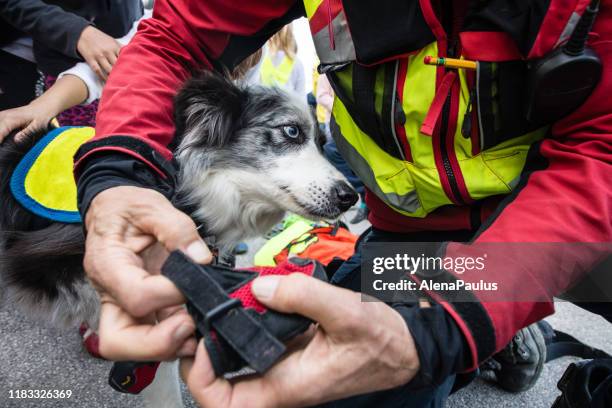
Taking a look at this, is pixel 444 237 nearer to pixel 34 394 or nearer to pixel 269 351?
pixel 269 351

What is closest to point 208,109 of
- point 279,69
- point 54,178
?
point 54,178

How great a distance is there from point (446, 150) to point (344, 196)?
43cm

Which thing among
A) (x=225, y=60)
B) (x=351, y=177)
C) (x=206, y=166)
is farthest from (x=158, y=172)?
(x=351, y=177)

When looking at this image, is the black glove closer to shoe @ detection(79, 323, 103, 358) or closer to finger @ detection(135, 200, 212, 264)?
finger @ detection(135, 200, 212, 264)

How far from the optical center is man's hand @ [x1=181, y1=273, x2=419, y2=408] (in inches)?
21.5

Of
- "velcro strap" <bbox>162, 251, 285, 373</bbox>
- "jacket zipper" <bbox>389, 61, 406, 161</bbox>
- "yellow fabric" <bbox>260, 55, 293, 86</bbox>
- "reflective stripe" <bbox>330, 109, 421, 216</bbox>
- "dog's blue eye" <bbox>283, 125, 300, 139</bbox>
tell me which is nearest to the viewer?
"velcro strap" <bbox>162, 251, 285, 373</bbox>

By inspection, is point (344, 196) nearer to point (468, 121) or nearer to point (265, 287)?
point (468, 121)

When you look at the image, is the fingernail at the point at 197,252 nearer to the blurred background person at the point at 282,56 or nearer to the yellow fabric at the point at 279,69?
the yellow fabric at the point at 279,69

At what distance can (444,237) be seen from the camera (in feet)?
3.82

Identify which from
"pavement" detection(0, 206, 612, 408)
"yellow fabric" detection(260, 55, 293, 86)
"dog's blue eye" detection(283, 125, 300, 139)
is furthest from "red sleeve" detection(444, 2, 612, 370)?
"yellow fabric" detection(260, 55, 293, 86)

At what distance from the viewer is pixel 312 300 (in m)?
0.54

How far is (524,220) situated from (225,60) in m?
0.97

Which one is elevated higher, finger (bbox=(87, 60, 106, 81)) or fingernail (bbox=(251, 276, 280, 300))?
fingernail (bbox=(251, 276, 280, 300))

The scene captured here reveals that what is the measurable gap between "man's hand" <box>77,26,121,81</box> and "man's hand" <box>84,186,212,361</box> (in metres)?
1.02
